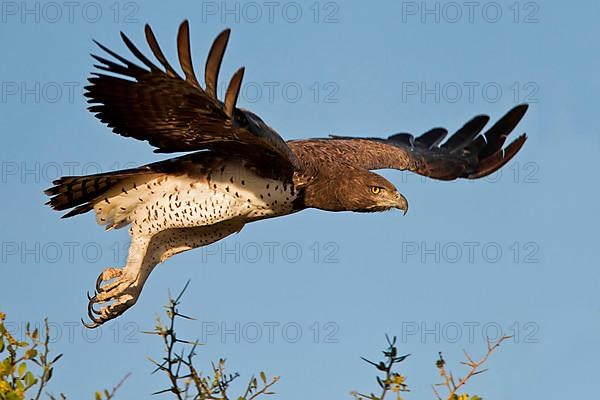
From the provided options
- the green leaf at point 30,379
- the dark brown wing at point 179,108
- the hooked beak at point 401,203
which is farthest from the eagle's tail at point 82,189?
the green leaf at point 30,379

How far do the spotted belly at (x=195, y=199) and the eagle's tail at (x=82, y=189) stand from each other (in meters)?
0.08

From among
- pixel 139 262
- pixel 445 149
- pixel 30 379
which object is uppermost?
pixel 445 149

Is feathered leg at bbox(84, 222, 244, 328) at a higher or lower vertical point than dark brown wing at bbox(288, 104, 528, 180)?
lower

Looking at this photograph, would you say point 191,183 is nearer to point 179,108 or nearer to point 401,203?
point 179,108

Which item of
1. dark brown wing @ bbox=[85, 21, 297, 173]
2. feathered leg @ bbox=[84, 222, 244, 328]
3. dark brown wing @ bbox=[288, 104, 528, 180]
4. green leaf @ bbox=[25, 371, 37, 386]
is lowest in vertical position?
green leaf @ bbox=[25, 371, 37, 386]

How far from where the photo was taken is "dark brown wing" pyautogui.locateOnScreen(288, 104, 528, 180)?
9.63 m

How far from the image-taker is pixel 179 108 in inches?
269

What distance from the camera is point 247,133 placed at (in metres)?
7.00

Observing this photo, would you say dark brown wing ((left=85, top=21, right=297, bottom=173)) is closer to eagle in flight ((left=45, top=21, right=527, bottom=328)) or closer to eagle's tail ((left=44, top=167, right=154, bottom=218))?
→ eagle in flight ((left=45, top=21, right=527, bottom=328))

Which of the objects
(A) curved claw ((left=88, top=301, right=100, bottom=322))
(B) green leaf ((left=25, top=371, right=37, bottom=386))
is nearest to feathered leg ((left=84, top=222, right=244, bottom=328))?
(A) curved claw ((left=88, top=301, right=100, bottom=322))

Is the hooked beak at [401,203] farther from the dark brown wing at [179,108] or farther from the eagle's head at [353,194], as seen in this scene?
the dark brown wing at [179,108]

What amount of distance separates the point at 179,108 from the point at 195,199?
1.16 m

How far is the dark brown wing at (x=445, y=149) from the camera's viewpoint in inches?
379

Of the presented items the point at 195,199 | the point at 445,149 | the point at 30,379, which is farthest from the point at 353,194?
the point at 30,379
